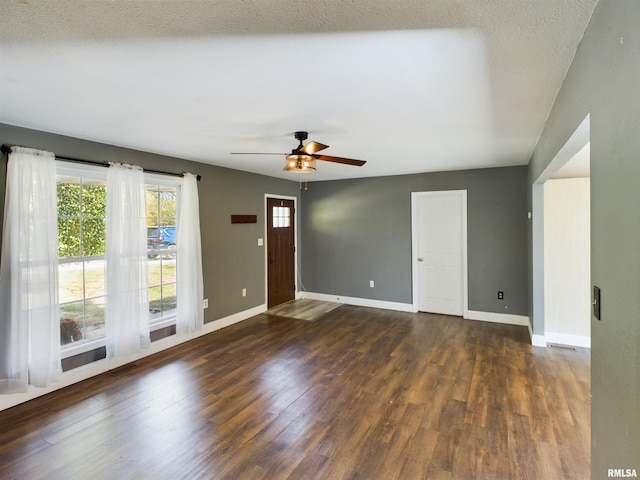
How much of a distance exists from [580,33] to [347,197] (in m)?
4.77

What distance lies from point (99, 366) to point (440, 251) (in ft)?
16.4

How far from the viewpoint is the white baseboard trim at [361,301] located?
571 centimetres

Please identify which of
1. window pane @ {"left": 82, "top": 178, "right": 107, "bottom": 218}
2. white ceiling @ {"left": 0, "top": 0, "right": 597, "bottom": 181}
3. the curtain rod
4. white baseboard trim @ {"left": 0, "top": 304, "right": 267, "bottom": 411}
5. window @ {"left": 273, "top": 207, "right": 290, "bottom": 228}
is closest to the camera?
white ceiling @ {"left": 0, "top": 0, "right": 597, "bottom": 181}

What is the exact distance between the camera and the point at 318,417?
100 inches

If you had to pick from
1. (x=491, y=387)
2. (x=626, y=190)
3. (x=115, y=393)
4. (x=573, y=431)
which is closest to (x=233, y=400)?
(x=115, y=393)

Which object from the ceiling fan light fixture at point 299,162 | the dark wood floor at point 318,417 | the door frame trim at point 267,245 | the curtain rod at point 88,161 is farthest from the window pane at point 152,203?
the ceiling fan light fixture at point 299,162

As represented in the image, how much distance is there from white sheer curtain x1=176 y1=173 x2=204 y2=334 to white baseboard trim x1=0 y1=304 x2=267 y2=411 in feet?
0.66

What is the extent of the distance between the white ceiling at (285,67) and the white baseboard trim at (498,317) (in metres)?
2.90

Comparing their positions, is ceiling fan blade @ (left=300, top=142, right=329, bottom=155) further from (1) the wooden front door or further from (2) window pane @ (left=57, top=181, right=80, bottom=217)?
(1) the wooden front door

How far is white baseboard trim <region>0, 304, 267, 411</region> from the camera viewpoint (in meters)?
2.80

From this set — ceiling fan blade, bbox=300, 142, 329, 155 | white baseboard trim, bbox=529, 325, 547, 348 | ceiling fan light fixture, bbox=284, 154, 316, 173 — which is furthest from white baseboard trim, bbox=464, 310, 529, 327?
ceiling fan blade, bbox=300, 142, 329, 155

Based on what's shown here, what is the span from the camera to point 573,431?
7.67 feet

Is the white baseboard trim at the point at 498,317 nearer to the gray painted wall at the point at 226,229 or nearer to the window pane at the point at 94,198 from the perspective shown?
the gray painted wall at the point at 226,229

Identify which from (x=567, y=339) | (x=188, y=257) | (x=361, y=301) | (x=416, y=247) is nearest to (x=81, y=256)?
(x=188, y=257)
